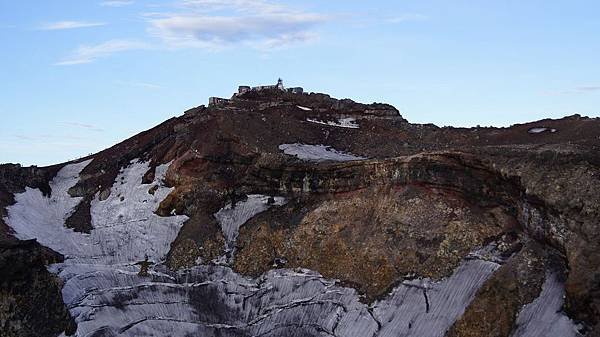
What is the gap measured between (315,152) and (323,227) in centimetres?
839

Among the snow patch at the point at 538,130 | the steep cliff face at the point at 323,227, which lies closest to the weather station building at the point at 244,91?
the steep cliff face at the point at 323,227

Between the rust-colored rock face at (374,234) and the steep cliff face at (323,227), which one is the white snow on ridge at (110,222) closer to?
the steep cliff face at (323,227)

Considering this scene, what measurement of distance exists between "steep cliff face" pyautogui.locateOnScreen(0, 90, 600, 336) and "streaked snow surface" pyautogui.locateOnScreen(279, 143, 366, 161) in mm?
222

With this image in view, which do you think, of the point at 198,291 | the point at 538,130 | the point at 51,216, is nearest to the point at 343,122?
the point at 538,130

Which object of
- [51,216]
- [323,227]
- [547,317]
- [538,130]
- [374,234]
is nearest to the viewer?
[547,317]

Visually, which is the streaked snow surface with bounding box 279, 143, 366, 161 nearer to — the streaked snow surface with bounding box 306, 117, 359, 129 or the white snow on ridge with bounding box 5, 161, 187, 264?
the streaked snow surface with bounding box 306, 117, 359, 129

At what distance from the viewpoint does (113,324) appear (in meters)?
32.3

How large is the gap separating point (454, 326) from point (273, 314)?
9504 millimetres

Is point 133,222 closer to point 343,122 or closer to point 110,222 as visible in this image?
point 110,222

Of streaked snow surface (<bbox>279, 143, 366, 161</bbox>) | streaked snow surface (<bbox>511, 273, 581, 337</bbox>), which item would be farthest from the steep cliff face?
streaked snow surface (<bbox>279, 143, 366, 161</bbox>)

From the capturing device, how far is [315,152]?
42688mm

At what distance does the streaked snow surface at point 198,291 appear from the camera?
2873cm

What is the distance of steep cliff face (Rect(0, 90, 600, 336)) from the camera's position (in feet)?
86.7

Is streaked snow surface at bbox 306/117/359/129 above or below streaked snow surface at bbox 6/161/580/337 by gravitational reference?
above
